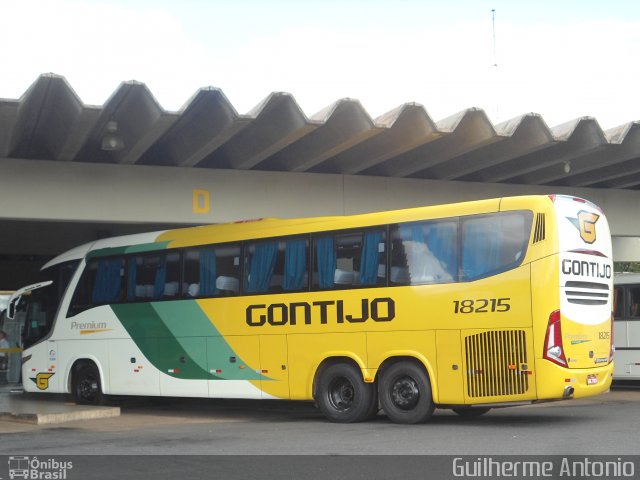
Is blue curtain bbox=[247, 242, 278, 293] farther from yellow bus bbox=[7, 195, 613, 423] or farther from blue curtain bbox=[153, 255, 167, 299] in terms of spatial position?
blue curtain bbox=[153, 255, 167, 299]

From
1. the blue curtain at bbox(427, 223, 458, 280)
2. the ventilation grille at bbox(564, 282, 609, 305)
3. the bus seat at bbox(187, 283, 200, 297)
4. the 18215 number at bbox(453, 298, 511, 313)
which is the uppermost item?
the blue curtain at bbox(427, 223, 458, 280)

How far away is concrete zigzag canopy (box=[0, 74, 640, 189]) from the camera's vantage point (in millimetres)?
16375

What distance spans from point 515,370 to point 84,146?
940 centimetres

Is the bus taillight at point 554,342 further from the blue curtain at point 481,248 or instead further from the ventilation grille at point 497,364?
the blue curtain at point 481,248

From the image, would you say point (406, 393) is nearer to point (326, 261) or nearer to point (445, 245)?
point (445, 245)

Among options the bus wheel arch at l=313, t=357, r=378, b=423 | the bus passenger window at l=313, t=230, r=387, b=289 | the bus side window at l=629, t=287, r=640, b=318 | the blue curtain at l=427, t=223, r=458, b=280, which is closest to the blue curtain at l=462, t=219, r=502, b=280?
the blue curtain at l=427, t=223, r=458, b=280

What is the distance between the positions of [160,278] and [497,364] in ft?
21.8

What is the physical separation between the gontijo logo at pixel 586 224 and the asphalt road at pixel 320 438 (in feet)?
8.58

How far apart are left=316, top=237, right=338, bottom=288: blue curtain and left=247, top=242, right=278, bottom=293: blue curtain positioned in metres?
0.91

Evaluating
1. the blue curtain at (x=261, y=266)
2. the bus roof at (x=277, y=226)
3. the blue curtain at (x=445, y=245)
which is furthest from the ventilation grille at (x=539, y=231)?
the blue curtain at (x=261, y=266)

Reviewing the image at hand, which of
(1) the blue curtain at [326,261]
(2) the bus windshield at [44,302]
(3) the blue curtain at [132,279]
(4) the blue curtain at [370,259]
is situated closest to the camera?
(4) the blue curtain at [370,259]

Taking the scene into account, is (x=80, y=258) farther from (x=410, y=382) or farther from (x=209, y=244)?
(x=410, y=382)

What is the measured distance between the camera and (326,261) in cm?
1516

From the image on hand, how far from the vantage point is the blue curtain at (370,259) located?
14633 mm
